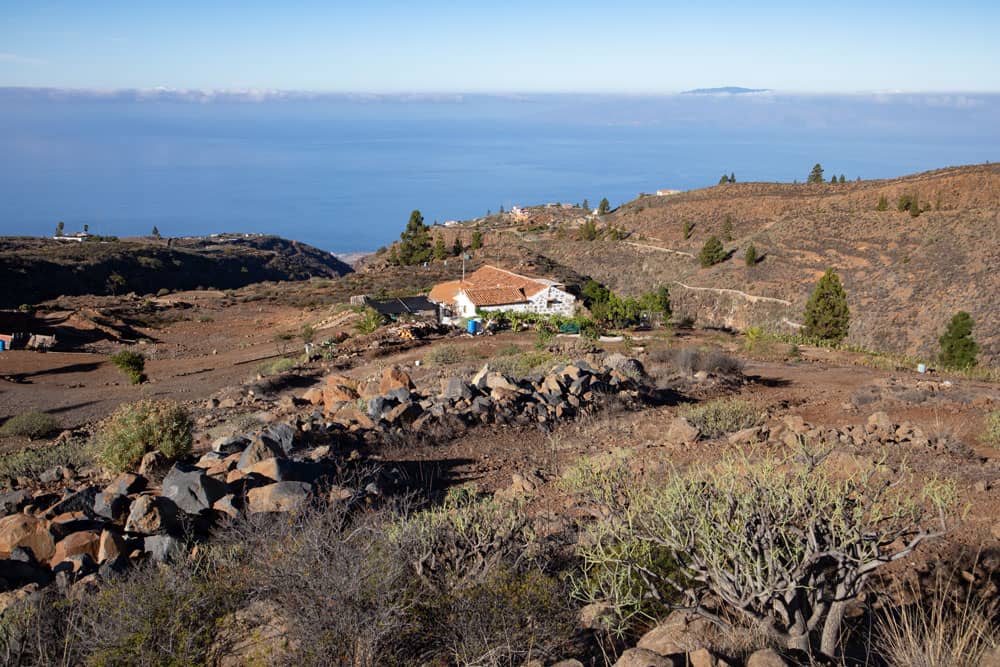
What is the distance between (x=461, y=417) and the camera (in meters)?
10.5

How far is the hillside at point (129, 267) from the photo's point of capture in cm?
5034

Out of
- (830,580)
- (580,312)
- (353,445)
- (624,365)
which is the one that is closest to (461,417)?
(353,445)

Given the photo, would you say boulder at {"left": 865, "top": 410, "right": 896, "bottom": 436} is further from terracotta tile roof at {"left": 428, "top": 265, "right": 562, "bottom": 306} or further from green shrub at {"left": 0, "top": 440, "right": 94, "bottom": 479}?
terracotta tile roof at {"left": 428, "top": 265, "right": 562, "bottom": 306}

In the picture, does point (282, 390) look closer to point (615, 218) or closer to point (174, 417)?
point (174, 417)

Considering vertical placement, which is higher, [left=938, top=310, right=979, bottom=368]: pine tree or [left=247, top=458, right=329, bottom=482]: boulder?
[left=247, top=458, right=329, bottom=482]: boulder

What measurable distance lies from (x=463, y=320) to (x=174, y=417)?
20013 mm

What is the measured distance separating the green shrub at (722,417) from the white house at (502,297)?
21.2 meters

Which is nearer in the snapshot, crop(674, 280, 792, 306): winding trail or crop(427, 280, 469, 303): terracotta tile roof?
crop(427, 280, 469, 303): terracotta tile roof

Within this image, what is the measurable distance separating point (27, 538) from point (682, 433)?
731cm

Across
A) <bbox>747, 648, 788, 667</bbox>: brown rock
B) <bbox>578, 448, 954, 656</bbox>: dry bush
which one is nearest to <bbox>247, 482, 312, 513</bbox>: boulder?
<bbox>578, 448, 954, 656</bbox>: dry bush

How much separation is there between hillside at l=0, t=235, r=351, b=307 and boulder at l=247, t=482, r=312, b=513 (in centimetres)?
4898

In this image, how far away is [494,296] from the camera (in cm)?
3341

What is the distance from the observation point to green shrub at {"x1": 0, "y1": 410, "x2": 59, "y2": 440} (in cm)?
1509

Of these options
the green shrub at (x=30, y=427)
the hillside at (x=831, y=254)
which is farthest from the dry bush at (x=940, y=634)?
the hillside at (x=831, y=254)
